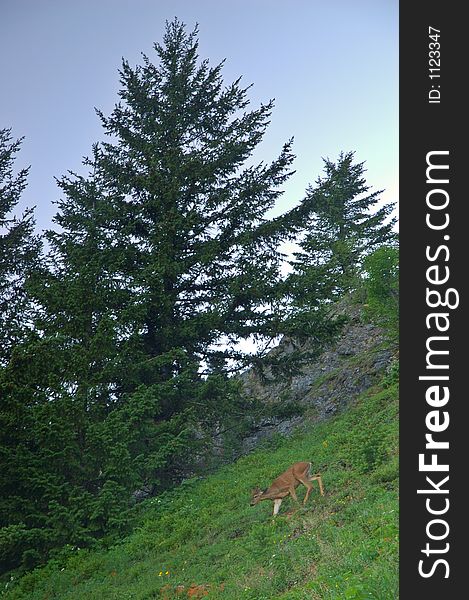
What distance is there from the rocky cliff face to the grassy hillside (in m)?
1.77

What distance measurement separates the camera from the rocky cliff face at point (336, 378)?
18453mm

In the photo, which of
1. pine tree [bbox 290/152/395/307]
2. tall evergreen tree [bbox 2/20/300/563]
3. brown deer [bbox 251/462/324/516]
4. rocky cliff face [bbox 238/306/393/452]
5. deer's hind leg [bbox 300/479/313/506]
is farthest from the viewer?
pine tree [bbox 290/152/395/307]

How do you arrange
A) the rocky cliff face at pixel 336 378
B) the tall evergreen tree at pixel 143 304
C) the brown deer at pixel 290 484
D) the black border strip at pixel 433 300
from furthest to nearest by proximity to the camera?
the rocky cliff face at pixel 336 378 < the tall evergreen tree at pixel 143 304 < the brown deer at pixel 290 484 < the black border strip at pixel 433 300

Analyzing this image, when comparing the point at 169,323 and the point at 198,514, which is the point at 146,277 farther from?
the point at 198,514

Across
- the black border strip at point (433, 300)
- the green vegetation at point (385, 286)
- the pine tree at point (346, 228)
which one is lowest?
the black border strip at point (433, 300)

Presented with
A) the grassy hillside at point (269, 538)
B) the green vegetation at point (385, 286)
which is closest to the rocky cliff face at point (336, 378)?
the grassy hillside at point (269, 538)

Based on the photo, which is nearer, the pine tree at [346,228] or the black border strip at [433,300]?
the black border strip at [433,300]

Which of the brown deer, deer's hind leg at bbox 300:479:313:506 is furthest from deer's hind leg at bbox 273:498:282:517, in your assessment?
deer's hind leg at bbox 300:479:313:506

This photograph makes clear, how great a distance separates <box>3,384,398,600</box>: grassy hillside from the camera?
738 cm

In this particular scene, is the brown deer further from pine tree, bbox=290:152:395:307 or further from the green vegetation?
pine tree, bbox=290:152:395:307

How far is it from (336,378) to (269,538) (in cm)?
1069

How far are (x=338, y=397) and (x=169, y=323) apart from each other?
19.1 feet

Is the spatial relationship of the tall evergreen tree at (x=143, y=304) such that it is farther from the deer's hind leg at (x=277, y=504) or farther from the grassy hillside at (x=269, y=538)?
the deer's hind leg at (x=277, y=504)

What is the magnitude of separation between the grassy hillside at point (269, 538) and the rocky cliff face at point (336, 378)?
1.77m
